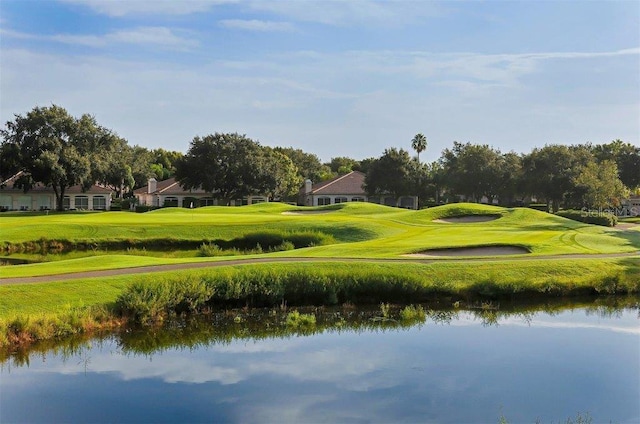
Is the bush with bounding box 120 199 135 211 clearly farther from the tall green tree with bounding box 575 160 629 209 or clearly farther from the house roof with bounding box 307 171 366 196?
the tall green tree with bounding box 575 160 629 209

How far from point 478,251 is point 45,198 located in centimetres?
7272

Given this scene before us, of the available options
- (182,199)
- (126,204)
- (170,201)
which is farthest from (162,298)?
(170,201)

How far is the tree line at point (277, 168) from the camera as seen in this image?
7425cm

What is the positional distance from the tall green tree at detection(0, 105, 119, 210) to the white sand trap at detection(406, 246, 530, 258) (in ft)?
175

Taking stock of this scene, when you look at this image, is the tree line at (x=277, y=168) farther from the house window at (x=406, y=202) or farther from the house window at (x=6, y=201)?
the house window at (x=6, y=201)

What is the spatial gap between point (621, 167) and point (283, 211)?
2839 inches

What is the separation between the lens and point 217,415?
13602 mm

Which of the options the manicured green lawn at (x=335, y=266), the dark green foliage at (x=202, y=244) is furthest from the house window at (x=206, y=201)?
the dark green foliage at (x=202, y=244)

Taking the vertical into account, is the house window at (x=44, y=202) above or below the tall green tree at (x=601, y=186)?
below

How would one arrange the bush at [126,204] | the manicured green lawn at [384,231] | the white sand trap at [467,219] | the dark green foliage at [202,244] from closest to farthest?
1. the manicured green lawn at [384,231]
2. the dark green foliage at [202,244]
3. the white sand trap at [467,219]
4. the bush at [126,204]

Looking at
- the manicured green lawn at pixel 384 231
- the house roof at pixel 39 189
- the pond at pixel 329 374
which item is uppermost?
the house roof at pixel 39 189

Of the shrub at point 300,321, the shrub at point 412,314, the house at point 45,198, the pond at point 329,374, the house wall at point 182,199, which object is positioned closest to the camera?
the pond at point 329,374

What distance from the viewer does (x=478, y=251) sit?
34438mm

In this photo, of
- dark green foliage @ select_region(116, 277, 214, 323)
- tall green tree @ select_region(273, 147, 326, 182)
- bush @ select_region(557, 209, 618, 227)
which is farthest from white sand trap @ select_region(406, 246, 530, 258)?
tall green tree @ select_region(273, 147, 326, 182)
